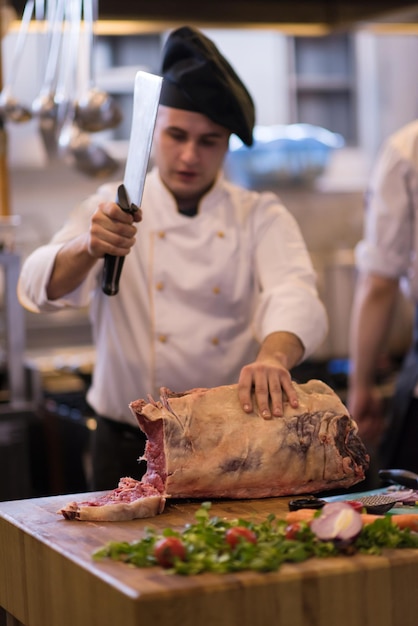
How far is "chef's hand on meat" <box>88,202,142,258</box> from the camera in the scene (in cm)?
208

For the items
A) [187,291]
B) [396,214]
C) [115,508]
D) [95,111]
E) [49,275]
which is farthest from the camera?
[95,111]

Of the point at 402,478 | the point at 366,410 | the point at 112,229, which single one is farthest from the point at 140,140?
the point at 366,410

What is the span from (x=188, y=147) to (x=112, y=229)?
433mm

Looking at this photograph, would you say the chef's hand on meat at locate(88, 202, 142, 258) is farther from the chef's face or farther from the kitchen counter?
the kitchen counter

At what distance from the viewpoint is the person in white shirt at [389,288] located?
10.5 feet

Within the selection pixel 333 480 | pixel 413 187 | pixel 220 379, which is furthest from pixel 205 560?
pixel 413 187

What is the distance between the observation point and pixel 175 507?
193 cm

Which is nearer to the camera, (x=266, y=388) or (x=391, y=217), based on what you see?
(x=266, y=388)

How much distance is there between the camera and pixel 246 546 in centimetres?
152

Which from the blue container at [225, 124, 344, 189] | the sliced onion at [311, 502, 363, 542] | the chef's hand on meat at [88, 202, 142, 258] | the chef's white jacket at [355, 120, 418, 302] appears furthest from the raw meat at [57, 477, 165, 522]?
the blue container at [225, 124, 344, 189]

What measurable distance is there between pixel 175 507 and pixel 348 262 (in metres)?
4.14

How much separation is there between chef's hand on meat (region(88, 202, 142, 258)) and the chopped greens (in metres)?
0.63

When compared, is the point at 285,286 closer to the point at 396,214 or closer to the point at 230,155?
the point at 396,214

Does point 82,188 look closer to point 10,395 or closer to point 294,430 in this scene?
point 10,395
